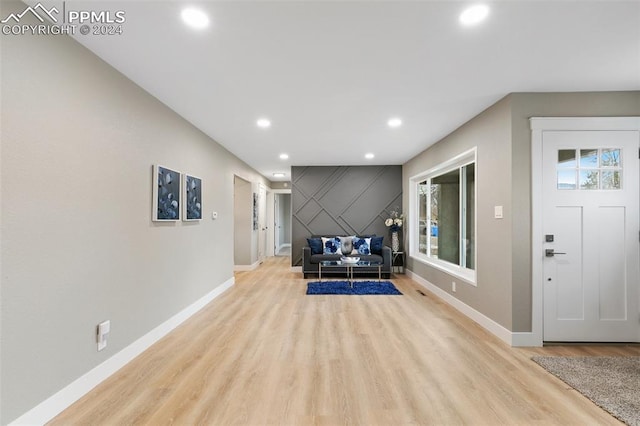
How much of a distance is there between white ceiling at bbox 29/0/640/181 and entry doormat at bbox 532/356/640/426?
249 centimetres

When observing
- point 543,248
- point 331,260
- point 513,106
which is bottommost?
point 331,260

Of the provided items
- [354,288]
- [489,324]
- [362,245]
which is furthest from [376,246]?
[489,324]

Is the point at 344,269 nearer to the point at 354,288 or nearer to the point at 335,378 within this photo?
the point at 354,288

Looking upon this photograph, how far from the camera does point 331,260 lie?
583 cm

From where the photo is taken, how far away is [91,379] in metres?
2.05

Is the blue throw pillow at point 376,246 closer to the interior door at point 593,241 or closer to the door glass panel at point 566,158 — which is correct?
the interior door at point 593,241

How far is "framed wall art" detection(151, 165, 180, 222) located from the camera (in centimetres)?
285

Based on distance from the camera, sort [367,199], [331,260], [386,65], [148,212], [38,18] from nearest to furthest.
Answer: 1. [38,18]
2. [386,65]
3. [148,212]
4. [331,260]
5. [367,199]

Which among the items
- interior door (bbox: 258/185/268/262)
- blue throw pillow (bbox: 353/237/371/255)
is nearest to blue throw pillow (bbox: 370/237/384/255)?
blue throw pillow (bbox: 353/237/371/255)

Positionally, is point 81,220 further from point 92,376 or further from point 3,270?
point 92,376

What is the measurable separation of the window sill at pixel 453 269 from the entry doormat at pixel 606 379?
3.68 ft

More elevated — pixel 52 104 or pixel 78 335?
pixel 52 104

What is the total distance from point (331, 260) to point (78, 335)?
14.2ft

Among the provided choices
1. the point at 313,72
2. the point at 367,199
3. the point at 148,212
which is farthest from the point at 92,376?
the point at 367,199
